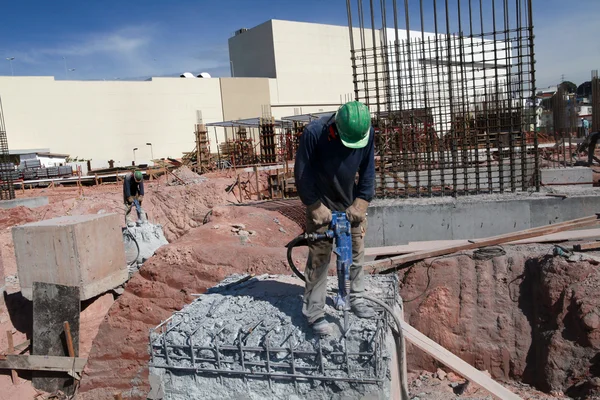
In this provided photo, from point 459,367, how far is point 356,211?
5.84 feet

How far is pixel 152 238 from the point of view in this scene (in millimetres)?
10844

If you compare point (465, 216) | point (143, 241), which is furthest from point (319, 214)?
point (143, 241)

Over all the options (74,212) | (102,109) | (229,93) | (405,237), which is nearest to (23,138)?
(102,109)

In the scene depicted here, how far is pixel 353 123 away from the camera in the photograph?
11.0 ft

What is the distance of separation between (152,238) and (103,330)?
11.1 feet

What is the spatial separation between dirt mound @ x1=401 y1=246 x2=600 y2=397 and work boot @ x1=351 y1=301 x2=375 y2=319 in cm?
243

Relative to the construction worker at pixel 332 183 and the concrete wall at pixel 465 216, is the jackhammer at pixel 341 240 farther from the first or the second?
the concrete wall at pixel 465 216

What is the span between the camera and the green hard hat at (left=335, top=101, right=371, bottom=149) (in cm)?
336

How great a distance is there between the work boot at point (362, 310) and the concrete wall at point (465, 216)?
464 centimetres

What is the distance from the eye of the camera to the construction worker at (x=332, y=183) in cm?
346

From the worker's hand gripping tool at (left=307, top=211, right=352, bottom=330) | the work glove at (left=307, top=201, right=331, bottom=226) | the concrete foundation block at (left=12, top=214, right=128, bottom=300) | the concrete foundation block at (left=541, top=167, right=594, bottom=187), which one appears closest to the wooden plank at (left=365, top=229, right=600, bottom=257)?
the worker's hand gripping tool at (left=307, top=211, right=352, bottom=330)

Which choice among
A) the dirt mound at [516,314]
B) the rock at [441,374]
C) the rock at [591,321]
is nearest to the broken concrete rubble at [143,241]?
the dirt mound at [516,314]

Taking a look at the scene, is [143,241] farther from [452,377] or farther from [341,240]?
[341,240]

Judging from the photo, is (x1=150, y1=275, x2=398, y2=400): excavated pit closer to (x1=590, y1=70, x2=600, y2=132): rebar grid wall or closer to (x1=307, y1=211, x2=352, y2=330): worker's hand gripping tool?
(x1=307, y1=211, x2=352, y2=330): worker's hand gripping tool
